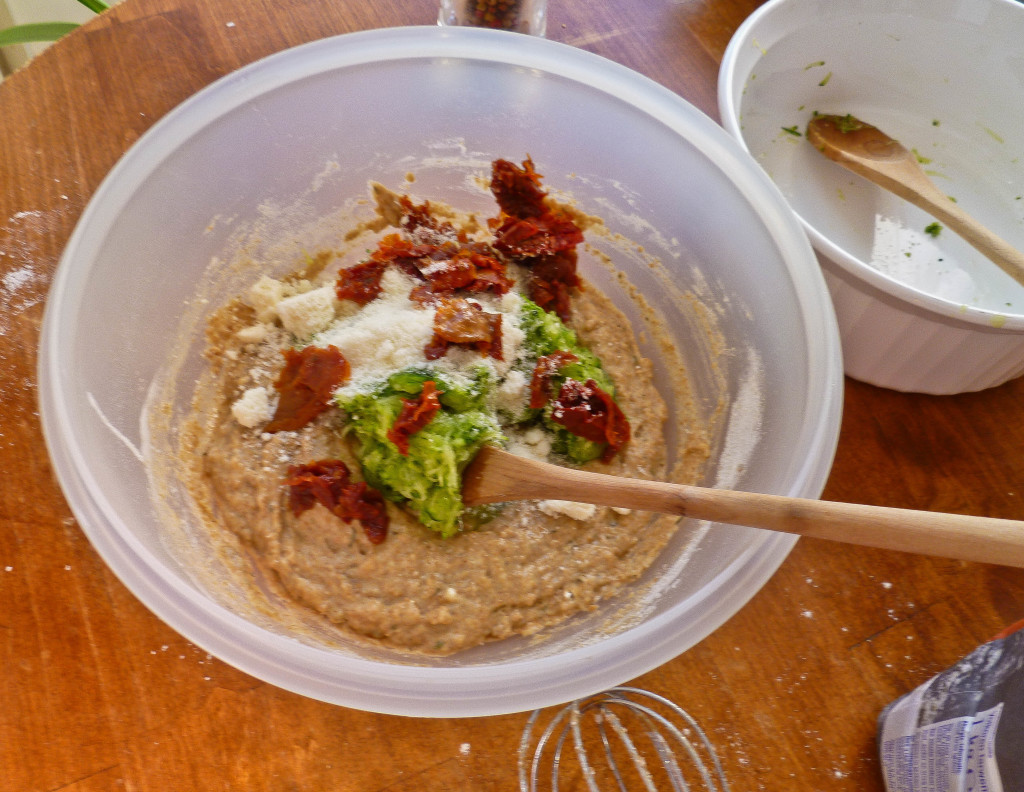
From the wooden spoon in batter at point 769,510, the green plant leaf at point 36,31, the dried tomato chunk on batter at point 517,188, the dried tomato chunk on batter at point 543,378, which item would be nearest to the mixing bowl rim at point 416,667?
the wooden spoon in batter at point 769,510

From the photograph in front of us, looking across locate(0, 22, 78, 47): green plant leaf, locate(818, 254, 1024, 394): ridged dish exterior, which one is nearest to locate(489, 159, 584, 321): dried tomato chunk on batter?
locate(818, 254, 1024, 394): ridged dish exterior

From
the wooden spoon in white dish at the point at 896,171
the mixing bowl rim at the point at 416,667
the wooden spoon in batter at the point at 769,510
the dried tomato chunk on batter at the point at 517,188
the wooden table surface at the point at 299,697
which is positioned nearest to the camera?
the wooden spoon in batter at the point at 769,510

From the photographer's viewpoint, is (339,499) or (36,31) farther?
(36,31)

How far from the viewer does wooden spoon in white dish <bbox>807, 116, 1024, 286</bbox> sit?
5.68ft

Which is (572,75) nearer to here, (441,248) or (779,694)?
(441,248)

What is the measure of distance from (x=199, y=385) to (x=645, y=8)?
5.67ft

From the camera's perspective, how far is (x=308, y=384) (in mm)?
1648

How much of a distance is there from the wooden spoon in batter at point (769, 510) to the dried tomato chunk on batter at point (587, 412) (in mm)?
189

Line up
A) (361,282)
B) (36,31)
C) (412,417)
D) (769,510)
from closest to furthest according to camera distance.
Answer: (769,510), (412,417), (361,282), (36,31)

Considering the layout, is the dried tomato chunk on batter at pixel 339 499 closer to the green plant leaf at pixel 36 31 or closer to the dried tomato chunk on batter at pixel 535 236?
the dried tomato chunk on batter at pixel 535 236

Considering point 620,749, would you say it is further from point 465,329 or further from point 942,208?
point 942,208

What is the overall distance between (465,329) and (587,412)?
0.33 metres

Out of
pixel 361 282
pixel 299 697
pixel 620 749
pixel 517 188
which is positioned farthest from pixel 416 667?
pixel 517 188

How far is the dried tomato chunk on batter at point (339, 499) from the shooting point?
1.56m
